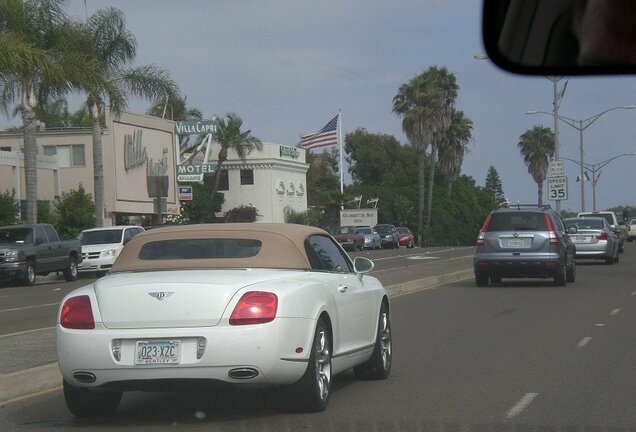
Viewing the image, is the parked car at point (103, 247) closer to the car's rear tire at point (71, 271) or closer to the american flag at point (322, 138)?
the car's rear tire at point (71, 271)

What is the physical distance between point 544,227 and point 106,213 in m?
37.2

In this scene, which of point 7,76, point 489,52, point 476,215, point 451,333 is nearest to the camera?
point 489,52

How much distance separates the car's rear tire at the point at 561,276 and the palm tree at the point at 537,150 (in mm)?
66580

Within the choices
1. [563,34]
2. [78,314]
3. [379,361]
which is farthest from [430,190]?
[563,34]

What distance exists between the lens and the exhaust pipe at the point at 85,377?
8.18 metres

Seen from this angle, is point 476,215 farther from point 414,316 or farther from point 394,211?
point 414,316

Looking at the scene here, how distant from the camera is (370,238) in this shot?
204ft

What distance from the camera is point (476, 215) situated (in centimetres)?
8694

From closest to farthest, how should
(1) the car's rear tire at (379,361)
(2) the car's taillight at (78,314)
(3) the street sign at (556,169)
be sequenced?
1. (2) the car's taillight at (78,314)
2. (1) the car's rear tire at (379,361)
3. (3) the street sign at (556,169)

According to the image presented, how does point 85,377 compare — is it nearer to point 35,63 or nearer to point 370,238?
point 35,63

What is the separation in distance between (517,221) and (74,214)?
95.3 feet

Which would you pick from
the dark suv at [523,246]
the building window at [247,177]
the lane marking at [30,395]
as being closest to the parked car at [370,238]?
the building window at [247,177]

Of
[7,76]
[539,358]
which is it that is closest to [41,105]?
[7,76]

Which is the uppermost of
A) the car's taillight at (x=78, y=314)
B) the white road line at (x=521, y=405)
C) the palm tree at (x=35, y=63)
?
the palm tree at (x=35, y=63)
